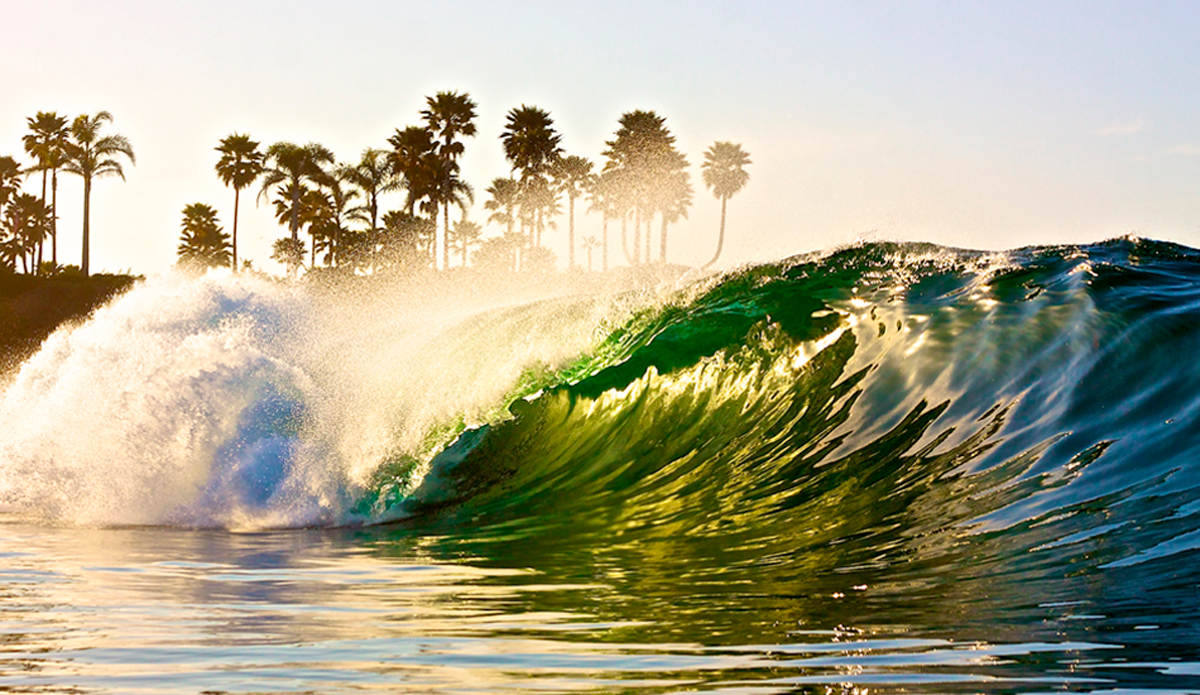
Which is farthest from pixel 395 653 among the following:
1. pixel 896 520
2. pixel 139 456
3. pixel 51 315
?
pixel 51 315

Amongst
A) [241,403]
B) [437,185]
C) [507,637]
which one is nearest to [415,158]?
[437,185]

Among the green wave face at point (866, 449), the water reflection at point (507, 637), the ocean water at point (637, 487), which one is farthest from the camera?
the green wave face at point (866, 449)

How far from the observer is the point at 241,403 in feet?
41.8

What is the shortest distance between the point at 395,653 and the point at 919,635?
214 cm

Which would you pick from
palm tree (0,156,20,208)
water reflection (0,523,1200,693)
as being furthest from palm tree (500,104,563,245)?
water reflection (0,523,1200,693)

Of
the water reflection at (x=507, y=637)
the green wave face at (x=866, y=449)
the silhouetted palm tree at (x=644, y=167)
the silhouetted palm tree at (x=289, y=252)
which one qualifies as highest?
the silhouetted palm tree at (x=644, y=167)

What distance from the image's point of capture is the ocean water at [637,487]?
4188 mm

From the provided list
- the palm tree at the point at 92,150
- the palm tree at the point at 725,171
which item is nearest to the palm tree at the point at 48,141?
the palm tree at the point at 92,150

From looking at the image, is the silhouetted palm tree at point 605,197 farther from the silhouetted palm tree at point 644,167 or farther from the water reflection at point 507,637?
the water reflection at point 507,637

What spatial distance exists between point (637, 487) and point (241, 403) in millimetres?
5252

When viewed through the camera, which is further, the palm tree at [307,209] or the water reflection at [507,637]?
the palm tree at [307,209]

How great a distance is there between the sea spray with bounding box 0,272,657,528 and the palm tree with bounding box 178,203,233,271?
231 feet

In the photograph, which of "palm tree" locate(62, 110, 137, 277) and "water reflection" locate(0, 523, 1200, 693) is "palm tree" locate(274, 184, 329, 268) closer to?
"palm tree" locate(62, 110, 137, 277)

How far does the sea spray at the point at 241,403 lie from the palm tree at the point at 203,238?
7042 centimetres
